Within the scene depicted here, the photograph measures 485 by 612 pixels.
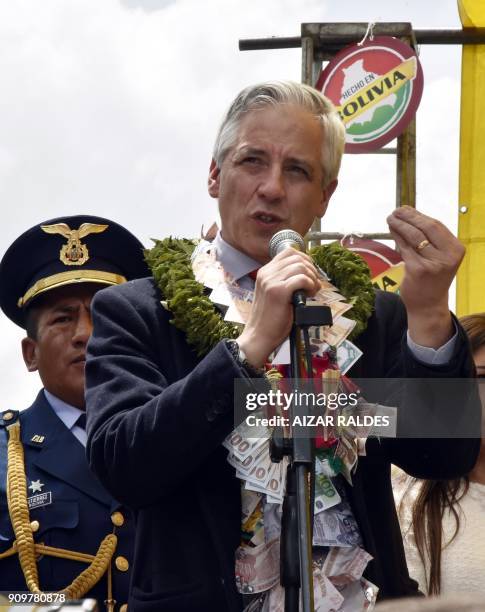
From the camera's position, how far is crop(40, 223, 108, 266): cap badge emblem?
460 cm

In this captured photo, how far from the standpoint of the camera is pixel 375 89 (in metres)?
7.94

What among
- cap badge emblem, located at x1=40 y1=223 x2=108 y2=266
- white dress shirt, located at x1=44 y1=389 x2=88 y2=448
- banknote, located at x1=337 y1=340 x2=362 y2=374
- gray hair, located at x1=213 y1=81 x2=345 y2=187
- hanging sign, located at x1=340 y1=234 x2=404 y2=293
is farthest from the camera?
hanging sign, located at x1=340 y1=234 x2=404 y2=293

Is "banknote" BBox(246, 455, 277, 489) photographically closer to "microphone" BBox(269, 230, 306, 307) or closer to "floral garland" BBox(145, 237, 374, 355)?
"floral garland" BBox(145, 237, 374, 355)

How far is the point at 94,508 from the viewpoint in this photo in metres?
4.08

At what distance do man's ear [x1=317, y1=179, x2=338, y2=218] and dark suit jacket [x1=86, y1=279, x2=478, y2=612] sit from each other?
0.43 meters

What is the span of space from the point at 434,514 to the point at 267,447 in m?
1.52

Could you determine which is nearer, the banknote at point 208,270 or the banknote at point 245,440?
the banknote at point 245,440

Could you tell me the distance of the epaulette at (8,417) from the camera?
4426 mm

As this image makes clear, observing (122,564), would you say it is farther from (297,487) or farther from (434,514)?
(297,487)

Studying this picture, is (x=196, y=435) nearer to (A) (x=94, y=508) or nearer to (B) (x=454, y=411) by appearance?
(B) (x=454, y=411)

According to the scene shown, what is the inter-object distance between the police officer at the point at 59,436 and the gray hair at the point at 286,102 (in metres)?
1.24

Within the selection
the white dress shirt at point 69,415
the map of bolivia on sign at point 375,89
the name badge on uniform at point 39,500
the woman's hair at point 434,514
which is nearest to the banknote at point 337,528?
the woman's hair at point 434,514

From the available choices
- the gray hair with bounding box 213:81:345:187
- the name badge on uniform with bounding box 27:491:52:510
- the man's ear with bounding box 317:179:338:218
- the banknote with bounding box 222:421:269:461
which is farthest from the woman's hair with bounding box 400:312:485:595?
the banknote with bounding box 222:421:269:461

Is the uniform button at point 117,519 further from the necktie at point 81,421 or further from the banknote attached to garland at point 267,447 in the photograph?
the banknote attached to garland at point 267,447
